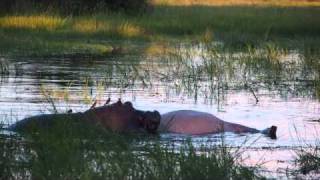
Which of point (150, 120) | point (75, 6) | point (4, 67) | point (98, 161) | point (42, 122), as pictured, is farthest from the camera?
point (75, 6)

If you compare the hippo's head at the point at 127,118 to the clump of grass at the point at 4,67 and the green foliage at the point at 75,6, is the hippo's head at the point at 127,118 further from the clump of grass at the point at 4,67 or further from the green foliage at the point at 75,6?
the green foliage at the point at 75,6

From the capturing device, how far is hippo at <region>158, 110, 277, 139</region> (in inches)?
364

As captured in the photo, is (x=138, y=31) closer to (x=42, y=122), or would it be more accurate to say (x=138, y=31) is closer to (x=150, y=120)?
(x=150, y=120)

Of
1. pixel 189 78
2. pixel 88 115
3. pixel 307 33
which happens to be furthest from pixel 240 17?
pixel 88 115

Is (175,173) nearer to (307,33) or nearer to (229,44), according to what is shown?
(229,44)

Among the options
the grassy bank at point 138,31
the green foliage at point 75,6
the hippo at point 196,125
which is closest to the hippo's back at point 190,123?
the hippo at point 196,125

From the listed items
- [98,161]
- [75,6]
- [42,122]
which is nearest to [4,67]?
[42,122]

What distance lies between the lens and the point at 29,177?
19.8 feet

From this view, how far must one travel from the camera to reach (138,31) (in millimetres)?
25953

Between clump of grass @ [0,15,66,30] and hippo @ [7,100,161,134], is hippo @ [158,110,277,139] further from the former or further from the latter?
clump of grass @ [0,15,66,30]

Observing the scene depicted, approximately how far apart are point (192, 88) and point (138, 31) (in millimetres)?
12955

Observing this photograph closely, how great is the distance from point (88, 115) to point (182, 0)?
38.8m

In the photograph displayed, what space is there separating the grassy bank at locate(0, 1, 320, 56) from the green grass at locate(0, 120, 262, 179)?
464 inches

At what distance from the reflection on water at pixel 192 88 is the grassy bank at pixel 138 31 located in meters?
2.43
